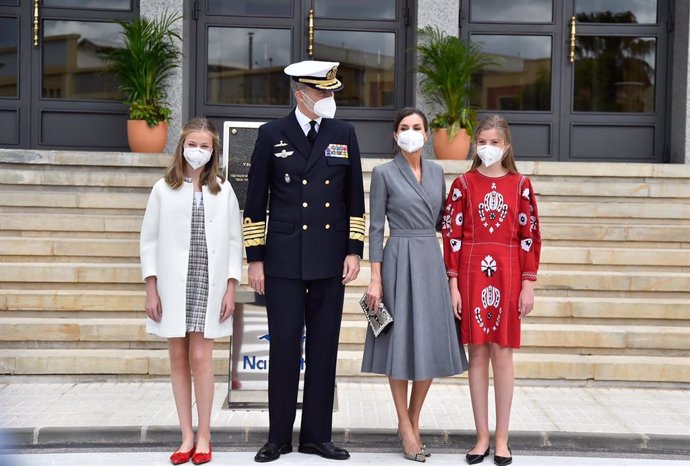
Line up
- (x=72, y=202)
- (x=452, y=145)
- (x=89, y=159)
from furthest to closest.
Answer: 1. (x=452, y=145)
2. (x=89, y=159)
3. (x=72, y=202)

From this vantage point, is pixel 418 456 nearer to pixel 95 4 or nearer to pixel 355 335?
pixel 355 335

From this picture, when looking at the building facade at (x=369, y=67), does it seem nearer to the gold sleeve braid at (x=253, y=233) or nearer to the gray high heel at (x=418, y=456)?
the gold sleeve braid at (x=253, y=233)

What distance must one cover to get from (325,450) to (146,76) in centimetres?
608

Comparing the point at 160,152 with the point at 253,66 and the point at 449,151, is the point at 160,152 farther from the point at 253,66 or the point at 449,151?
the point at 449,151

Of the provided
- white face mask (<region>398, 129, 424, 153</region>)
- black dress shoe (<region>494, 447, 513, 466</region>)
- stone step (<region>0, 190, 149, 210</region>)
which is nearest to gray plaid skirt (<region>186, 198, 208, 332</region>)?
white face mask (<region>398, 129, 424, 153</region>)

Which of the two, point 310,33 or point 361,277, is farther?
point 310,33

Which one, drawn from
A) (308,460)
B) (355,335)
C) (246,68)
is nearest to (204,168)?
(308,460)

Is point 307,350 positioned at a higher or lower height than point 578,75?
lower

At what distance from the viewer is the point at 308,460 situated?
5172 mm

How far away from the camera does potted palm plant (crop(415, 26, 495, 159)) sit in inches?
394

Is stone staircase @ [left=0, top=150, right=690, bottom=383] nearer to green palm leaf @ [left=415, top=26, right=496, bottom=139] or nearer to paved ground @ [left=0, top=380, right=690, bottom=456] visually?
paved ground @ [left=0, top=380, right=690, bottom=456]

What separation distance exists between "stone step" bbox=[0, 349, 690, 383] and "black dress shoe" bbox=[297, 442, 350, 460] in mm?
1694

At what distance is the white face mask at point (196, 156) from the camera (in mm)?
5078

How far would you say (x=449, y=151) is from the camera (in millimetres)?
10008
